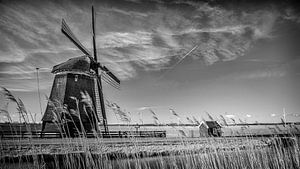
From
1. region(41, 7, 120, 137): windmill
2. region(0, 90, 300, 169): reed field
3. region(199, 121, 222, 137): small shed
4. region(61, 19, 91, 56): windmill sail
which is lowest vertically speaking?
region(199, 121, 222, 137): small shed

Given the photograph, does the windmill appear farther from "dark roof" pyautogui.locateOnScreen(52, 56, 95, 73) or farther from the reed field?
the reed field

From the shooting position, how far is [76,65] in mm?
17062

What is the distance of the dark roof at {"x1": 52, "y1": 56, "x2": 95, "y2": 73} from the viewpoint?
54.9 feet

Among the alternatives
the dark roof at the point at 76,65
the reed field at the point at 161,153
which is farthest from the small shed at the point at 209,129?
the dark roof at the point at 76,65

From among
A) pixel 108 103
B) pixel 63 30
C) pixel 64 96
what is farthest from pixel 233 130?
pixel 63 30

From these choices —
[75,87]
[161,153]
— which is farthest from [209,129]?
[161,153]

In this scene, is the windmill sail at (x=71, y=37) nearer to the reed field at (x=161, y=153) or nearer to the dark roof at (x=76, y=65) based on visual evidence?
the dark roof at (x=76, y=65)

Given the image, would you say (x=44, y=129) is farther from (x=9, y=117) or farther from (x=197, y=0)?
(x=197, y=0)

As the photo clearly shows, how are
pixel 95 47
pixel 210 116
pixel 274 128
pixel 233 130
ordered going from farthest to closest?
1. pixel 95 47
2. pixel 233 130
3. pixel 274 128
4. pixel 210 116

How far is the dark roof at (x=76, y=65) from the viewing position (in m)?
16.7

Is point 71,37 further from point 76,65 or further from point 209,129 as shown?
point 209,129

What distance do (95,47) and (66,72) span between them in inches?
273

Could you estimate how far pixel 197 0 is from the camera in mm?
8125

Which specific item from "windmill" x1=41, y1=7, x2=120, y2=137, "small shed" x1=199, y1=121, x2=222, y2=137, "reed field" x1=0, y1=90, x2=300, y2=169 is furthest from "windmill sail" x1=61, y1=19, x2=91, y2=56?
"small shed" x1=199, y1=121, x2=222, y2=137
